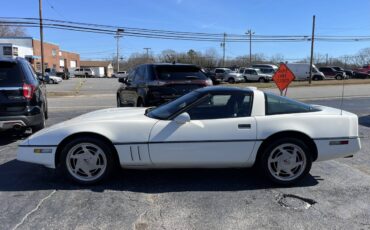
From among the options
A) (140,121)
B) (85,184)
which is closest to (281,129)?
(140,121)

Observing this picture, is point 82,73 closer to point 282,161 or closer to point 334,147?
point 282,161

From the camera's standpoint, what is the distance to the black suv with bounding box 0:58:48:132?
6809 millimetres

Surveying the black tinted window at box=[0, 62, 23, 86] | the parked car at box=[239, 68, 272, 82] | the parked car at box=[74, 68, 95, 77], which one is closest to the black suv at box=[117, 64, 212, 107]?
the black tinted window at box=[0, 62, 23, 86]

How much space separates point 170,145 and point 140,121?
502mm

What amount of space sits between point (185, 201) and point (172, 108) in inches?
51.7

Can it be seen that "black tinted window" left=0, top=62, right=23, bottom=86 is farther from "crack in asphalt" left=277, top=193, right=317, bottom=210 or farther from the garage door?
the garage door

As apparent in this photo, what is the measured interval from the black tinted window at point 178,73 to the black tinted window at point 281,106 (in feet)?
14.5

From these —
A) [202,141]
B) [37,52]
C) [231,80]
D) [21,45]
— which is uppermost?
[21,45]

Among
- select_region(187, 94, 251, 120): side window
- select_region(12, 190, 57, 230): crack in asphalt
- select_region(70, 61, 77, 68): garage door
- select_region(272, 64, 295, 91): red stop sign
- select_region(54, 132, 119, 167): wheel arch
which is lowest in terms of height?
select_region(12, 190, 57, 230): crack in asphalt

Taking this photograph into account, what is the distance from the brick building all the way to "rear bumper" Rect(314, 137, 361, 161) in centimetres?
4662

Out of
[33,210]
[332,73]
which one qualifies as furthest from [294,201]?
[332,73]

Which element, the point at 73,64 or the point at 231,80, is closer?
the point at 231,80

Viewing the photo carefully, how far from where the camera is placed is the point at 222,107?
490 centimetres

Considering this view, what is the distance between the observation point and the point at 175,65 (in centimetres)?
953
